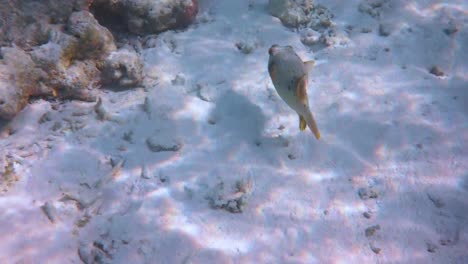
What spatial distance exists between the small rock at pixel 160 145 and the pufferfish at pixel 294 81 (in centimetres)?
119

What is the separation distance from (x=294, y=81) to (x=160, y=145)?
4.85 ft

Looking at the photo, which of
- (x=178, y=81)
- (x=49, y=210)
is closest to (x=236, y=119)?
(x=178, y=81)

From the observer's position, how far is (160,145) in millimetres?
3396

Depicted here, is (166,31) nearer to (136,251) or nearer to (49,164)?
(49,164)

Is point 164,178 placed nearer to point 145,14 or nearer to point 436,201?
point 145,14

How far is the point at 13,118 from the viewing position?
3459 mm

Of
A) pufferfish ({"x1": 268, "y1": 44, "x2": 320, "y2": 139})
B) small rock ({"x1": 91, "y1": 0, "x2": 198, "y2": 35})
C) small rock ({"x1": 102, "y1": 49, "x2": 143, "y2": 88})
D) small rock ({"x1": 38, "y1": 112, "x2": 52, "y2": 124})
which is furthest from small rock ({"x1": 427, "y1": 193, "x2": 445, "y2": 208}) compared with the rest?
small rock ({"x1": 38, "y1": 112, "x2": 52, "y2": 124})

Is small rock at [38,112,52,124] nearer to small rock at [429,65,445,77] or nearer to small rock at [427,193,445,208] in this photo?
small rock at [427,193,445,208]

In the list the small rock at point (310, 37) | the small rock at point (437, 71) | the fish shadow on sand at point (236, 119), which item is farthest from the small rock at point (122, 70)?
the small rock at point (437, 71)

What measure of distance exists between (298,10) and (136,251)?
152 inches

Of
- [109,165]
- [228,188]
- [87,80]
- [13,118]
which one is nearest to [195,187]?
[228,188]

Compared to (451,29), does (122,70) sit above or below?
below

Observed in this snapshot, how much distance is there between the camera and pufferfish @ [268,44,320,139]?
288cm

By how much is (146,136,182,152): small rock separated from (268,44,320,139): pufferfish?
119 cm
